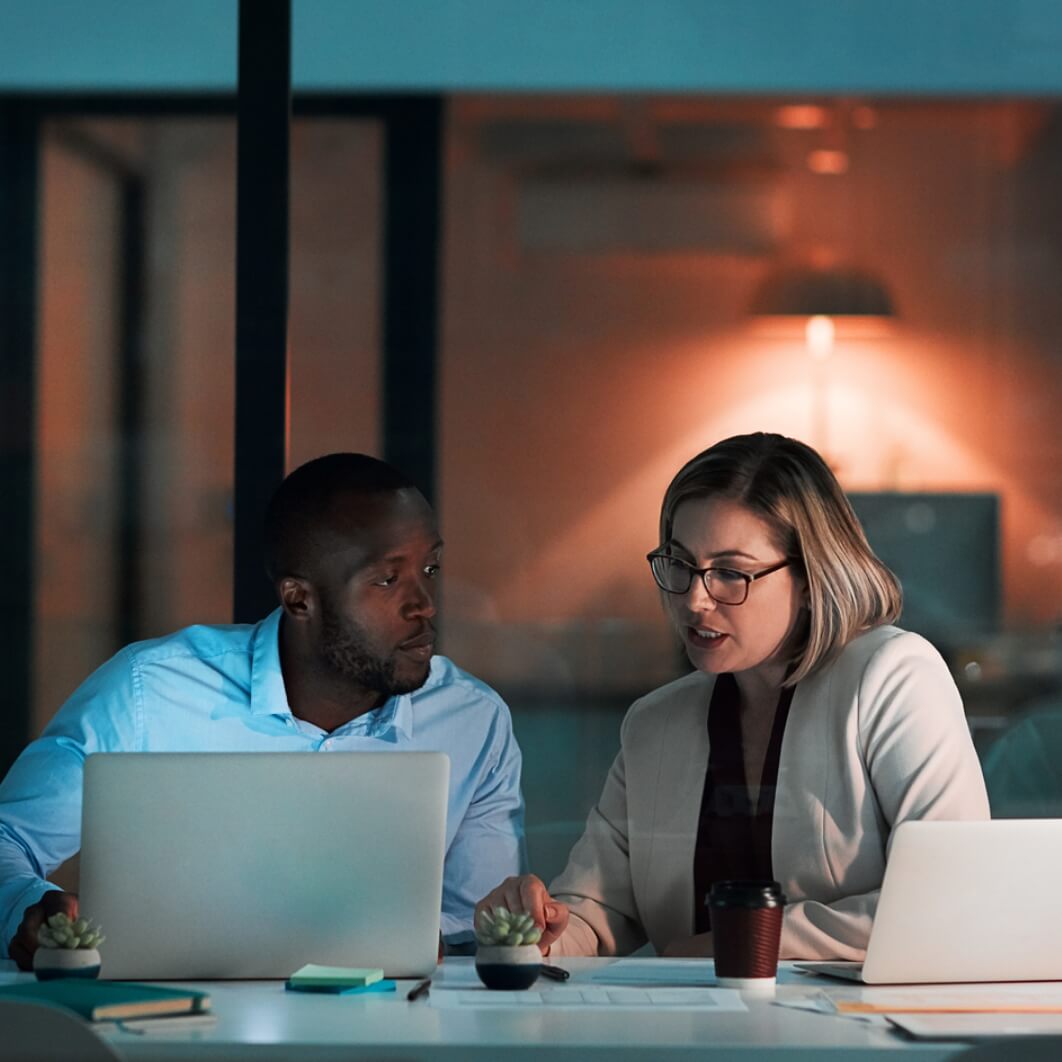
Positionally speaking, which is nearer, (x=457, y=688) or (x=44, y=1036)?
(x=44, y=1036)

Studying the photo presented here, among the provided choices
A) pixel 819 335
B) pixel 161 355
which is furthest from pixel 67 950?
pixel 819 335

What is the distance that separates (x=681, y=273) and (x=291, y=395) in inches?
37.9

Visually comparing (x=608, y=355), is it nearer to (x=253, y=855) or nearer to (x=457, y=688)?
(x=457, y=688)

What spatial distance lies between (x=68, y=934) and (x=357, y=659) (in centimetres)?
103

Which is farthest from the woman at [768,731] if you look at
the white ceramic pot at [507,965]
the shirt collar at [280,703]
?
the white ceramic pot at [507,965]

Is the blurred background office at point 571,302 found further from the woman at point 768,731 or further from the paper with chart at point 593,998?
the paper with chart at point 593,998

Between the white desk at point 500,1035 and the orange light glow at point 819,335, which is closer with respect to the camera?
the white desk at point 500,1035

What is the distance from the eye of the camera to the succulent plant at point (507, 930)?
226 cm

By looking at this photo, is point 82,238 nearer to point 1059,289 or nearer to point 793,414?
point 793,414

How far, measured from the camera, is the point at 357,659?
3.16 meters

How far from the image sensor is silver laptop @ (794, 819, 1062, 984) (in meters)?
2.25

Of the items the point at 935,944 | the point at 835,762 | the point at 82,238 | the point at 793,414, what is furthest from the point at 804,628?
the point at 82,238

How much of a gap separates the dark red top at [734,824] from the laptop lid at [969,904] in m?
0.63

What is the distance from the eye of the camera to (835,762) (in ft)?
9.58
